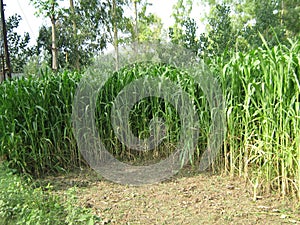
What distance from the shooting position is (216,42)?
10875 mm

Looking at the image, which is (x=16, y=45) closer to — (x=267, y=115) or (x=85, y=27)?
(x=85, y=27)

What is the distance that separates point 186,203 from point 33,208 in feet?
3.58

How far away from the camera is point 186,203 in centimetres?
213

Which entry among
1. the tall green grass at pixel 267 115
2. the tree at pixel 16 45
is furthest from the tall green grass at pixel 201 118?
the tree at pixel 16 45

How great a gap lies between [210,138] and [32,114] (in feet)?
Answer: 5.79

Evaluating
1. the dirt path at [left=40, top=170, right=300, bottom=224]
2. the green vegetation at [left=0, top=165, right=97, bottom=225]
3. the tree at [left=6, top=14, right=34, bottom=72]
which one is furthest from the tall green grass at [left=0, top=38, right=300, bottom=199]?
the tree at [left=6, top=14, right=34, bottom=72]

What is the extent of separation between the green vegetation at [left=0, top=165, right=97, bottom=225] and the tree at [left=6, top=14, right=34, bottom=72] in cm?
1344

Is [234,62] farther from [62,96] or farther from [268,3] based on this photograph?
[268,3]

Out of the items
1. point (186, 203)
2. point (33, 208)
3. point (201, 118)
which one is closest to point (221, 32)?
point (201, 118)

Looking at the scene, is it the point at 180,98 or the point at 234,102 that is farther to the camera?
the point at 180,98

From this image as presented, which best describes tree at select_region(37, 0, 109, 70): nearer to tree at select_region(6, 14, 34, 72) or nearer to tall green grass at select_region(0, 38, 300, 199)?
tree at select_region(6, 14, 34, 72)

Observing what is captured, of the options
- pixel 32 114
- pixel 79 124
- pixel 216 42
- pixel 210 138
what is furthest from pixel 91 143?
pixel 216 42

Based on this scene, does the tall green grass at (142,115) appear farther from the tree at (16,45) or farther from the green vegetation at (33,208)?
the tree at (16,45)

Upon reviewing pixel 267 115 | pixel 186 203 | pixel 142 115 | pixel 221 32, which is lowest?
pixel 186 203
